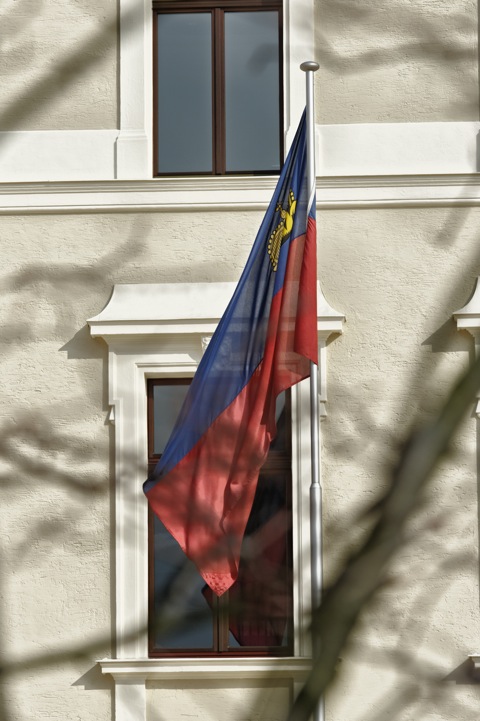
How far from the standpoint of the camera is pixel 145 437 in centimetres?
848

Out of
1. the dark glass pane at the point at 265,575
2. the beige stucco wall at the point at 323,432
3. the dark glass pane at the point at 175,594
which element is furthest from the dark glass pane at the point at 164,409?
the dark glass pane at the point at 265,575

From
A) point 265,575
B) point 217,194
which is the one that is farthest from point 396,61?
point 265,575

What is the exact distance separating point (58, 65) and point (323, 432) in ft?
9.25

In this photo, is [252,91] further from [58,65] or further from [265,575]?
[265,575]

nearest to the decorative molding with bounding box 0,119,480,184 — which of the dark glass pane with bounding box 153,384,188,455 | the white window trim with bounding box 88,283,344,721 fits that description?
the white window trim with bounding box 88,283,344,721

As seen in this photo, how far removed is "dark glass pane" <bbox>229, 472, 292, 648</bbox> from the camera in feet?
27.5

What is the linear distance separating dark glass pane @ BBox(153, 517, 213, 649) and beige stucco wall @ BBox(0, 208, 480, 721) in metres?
0.30

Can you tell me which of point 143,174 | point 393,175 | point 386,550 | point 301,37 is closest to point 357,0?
point 301,37

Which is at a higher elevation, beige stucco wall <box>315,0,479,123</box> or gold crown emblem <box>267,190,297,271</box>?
beige stucco wall <box>315,0,479,123</box>

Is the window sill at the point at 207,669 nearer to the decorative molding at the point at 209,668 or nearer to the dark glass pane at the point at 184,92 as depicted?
the decorative molding at the point at 209,668

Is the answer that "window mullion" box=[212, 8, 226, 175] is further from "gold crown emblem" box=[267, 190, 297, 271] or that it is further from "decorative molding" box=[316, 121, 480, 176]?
"gold crown emblem" box=[267, 190, 297, 271]

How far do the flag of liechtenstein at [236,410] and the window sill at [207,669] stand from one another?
3.88 ft

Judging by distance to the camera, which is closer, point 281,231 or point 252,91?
point 281,231

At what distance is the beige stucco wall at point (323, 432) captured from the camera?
817 cm
